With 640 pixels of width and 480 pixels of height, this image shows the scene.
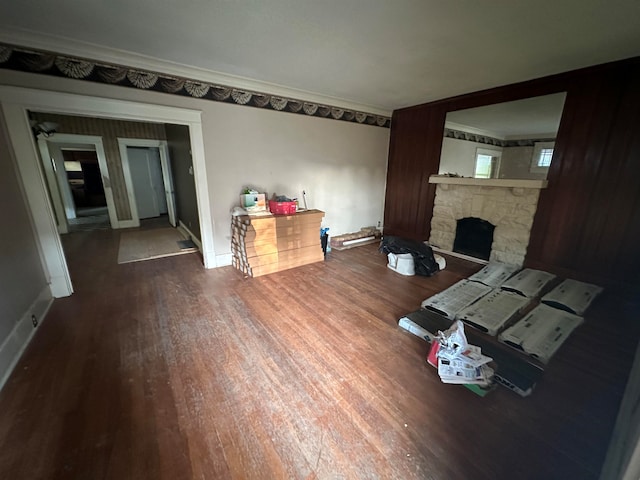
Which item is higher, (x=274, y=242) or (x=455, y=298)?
(x=274, y=242)

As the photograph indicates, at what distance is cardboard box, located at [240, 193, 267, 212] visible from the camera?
348cm

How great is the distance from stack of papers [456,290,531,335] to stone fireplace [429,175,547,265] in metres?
1.16

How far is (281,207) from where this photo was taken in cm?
351

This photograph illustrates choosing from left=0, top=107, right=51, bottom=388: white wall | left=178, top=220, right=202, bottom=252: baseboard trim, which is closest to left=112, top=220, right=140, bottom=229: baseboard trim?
left=178, top=220, right=202, bottom=252: baseboard trim

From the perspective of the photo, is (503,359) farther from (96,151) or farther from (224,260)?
(96,151)

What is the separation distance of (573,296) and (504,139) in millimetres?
2816

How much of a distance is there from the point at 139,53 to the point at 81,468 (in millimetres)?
3407

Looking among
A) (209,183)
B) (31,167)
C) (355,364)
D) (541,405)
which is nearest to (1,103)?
(31,167)

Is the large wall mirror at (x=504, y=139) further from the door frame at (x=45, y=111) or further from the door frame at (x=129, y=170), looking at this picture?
the door frame at (x=129, y=170)

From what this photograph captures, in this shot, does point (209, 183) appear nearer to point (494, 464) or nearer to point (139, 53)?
point (139, 53)

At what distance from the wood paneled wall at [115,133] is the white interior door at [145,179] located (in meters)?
0.92

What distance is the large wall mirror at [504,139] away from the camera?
130 inches

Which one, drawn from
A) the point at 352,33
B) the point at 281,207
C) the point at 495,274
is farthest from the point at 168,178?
the point at 495,274

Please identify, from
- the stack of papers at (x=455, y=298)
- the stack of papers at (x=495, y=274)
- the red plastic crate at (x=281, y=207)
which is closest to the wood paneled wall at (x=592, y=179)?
the stack of papers at (x=495, y=274)
